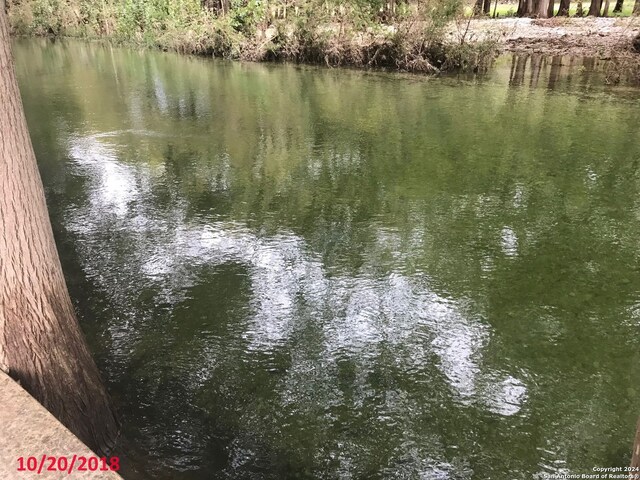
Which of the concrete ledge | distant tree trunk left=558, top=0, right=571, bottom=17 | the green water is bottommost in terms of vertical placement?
the green water

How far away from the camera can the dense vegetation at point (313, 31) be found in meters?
13.7

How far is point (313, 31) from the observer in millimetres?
15453

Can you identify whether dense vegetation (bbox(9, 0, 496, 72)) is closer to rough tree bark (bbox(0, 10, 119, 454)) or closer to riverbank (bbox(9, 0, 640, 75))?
riverbank (bbox(9, 0, 640, 75))

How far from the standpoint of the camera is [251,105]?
34.9 feet

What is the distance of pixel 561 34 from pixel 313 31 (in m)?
8.68

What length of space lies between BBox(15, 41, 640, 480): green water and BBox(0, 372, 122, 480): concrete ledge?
0.80 metres

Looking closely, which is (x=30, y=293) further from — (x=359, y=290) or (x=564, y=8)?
(x=564, y=8)

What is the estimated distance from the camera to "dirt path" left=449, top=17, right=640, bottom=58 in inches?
593

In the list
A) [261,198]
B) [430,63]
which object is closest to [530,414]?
[261,198]

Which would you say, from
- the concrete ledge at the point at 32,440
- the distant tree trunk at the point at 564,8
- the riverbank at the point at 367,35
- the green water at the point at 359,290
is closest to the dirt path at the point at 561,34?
the riverbank at the point at 367,35

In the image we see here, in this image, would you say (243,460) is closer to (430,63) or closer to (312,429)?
(312,429)


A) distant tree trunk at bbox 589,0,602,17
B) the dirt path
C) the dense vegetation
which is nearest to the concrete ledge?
the dense vegetation

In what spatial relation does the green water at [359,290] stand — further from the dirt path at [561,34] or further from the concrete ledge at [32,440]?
the dirt path at [561,34]

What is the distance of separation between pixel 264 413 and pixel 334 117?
7.46 metres
